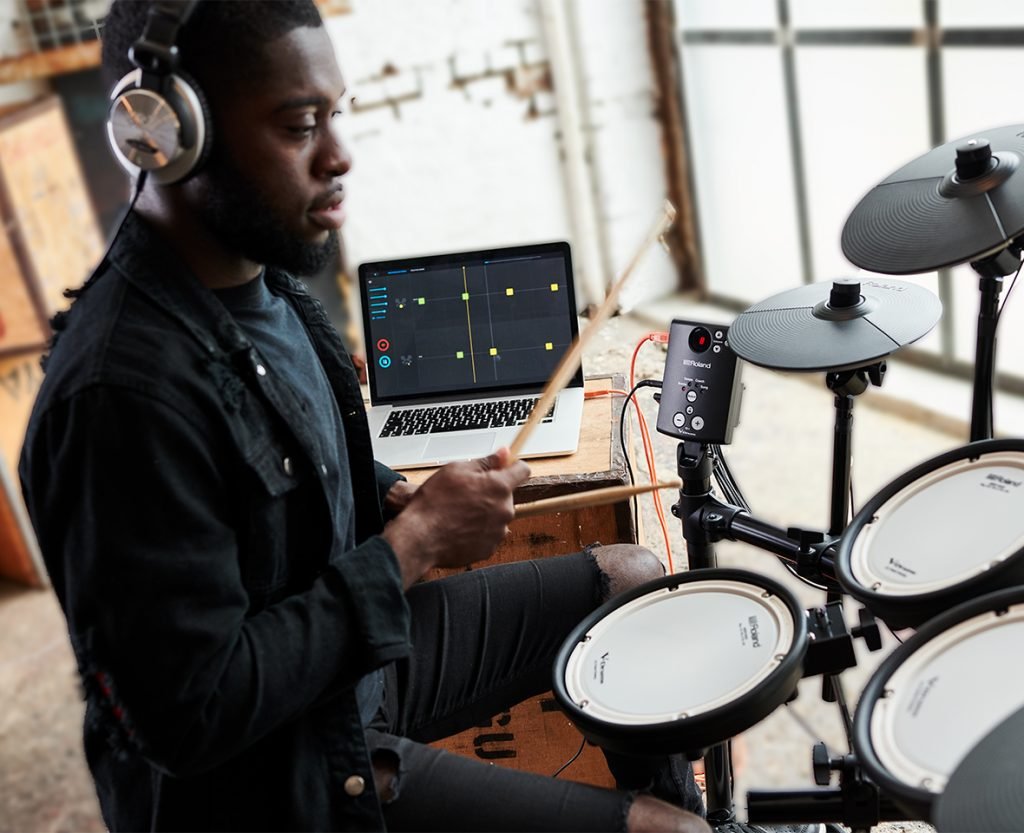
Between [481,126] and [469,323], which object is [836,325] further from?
[481,126]

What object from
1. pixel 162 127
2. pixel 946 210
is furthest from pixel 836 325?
pixel 162 127

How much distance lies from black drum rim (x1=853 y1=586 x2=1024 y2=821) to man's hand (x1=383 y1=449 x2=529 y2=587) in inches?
17.2

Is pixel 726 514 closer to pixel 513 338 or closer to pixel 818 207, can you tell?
pixel 513 338

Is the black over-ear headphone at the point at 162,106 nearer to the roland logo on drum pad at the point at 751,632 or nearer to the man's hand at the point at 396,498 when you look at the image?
the man's hand at the point at 396,498

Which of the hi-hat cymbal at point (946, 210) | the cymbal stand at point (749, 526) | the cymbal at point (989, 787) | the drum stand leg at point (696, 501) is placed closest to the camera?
the cymbal at point (989, 787)

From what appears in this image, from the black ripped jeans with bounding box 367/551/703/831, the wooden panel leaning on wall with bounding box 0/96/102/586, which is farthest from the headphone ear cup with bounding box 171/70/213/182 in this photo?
the wooden panel leaning on wall with bounding box 0/96/102/586

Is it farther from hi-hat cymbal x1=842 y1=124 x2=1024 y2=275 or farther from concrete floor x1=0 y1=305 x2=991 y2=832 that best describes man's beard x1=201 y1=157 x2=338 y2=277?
concrete floor x1=0 y1=305 x2=991 y2=832

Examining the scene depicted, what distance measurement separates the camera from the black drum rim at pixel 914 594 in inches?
45.0

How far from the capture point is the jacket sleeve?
3.48 feet

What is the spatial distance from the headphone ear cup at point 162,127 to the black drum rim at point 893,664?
0.85 m

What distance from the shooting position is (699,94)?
5.13m

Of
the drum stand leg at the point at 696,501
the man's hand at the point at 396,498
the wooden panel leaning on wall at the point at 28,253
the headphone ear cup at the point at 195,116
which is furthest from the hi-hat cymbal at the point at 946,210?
the wooden panel leaning on wall at the point at 28,253

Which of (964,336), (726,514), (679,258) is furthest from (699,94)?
(726,514)

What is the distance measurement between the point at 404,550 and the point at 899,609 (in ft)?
1.72
